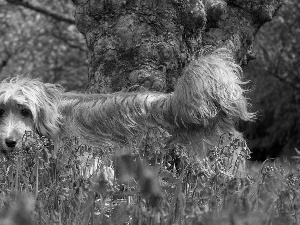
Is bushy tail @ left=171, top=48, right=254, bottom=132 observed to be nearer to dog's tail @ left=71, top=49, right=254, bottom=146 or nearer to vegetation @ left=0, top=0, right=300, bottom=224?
dog's tail @ left=71, top=49, right=254, bottom=146

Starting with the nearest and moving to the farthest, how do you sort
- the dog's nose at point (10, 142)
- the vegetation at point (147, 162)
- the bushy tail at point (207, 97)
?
the vegetation at point (147, 162)
the bushy tail at point (207, 97)
the dog's nose at point (10, 142)

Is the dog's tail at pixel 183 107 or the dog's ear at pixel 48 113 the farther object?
the dog's ear at pixel 48 113

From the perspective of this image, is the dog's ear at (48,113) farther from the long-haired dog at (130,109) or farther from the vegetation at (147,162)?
the vegetation at (147,162)

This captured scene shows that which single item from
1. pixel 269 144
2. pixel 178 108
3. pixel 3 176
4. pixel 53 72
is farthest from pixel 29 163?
pixel 53 72

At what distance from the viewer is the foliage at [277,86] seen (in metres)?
12.7

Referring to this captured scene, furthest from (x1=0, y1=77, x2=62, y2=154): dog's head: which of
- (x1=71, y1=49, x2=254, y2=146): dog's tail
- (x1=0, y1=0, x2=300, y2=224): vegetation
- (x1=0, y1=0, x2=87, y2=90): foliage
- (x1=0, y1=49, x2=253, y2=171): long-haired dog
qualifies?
(x1=0, y1=0, x2=87, y2=90): foliage

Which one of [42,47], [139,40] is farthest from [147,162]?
[42,47]

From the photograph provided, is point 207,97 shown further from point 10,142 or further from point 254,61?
point 254,61

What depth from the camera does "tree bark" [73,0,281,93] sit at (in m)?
5.41

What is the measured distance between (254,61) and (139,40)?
8.01 m

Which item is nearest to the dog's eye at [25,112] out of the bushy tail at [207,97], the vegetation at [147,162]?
the vegetation at [147,162]

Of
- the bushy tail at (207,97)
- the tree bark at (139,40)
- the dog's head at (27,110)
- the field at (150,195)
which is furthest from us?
the tree bark at (139,40)

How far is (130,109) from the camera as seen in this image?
500 cm

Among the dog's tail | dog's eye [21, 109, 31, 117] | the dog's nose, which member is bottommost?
the dog's nose
